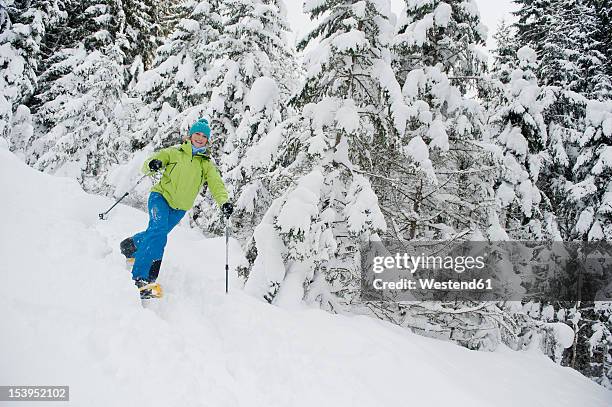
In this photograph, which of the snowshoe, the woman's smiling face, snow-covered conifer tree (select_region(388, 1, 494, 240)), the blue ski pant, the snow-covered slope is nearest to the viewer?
the snow-covered slope

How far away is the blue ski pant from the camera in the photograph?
20.1 ft

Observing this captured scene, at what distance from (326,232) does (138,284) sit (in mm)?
3011

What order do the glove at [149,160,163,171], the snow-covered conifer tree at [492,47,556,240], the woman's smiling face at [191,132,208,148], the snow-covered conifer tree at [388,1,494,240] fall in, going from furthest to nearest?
the snow-covered conifer tree at [492,47,556,240] < the snow-covered conifer tree at [388,1,494,240] < the woman's smiling face at [191,132,208,148] < the glove at [149,160,163,171]

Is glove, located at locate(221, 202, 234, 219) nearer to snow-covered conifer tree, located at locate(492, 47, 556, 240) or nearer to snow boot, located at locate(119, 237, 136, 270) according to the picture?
snow boot, located at locate(119, 237, 136, 270)

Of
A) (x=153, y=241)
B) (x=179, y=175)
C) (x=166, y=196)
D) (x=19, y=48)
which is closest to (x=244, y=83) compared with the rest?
(x=179, y=175)

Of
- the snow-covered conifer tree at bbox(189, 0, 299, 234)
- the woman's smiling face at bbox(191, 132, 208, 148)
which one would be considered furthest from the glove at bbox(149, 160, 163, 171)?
the snow-covered conifer tree at bbox(189, 0, 299, 234)

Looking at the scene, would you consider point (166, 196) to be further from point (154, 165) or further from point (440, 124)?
point (440, 124)

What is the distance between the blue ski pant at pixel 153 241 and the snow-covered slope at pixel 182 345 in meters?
0.31

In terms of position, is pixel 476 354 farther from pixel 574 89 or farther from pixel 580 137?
A: pixel 574 89

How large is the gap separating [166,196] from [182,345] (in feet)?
7.88

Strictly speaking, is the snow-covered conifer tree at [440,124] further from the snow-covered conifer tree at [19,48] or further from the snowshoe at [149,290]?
the snow-covered conifer tree at [19,48]

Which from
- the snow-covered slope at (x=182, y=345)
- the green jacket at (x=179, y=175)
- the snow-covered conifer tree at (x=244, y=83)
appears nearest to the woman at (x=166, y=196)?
the green jacket at (x=179, y=175)

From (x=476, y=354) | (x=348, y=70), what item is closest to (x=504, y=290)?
(x=476, y=354)

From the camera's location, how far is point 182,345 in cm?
475
